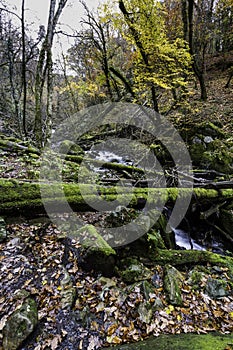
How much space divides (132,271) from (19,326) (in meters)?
1.96

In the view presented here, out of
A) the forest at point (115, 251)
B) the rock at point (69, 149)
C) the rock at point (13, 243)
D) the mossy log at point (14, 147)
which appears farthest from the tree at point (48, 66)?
the rock at point (13, 243)

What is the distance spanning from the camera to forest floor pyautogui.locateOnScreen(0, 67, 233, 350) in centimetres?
304

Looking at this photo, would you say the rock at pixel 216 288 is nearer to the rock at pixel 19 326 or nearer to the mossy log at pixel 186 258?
the mossy log at pixel 186 258

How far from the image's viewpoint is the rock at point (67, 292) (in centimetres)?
336

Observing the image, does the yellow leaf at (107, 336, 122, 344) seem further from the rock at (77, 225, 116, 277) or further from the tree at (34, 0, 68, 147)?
the tree at (34, 0, 68, 147)

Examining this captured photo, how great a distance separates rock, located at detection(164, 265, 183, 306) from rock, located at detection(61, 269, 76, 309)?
165 centimetres

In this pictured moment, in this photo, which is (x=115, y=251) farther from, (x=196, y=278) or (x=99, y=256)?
(x=196, y=278)

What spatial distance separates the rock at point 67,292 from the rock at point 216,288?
2.46 m

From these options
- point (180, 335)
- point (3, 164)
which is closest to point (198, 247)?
point (180, 335)

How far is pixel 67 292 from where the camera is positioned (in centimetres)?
350

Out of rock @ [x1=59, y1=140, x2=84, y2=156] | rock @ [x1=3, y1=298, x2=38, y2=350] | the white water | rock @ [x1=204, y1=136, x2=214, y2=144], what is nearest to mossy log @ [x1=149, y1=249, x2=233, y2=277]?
the white water

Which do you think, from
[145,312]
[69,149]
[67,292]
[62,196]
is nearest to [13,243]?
[62,196]

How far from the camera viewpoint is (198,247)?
6.36 m

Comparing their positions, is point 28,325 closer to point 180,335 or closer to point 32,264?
point 32,264
